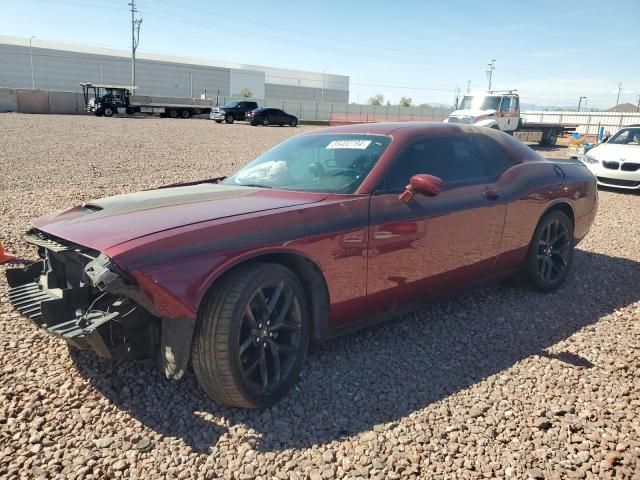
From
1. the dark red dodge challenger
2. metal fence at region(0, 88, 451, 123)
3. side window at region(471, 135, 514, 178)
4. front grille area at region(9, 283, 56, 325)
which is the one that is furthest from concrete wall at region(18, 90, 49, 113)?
side window at region(471, 135, 514, 178)

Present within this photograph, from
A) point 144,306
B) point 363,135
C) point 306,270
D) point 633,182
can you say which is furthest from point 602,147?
point 144,306

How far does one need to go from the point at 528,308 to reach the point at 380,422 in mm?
2149

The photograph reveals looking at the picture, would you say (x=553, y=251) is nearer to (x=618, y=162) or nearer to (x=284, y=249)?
(x=284, y=249)

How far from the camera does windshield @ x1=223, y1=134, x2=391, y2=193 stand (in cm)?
339

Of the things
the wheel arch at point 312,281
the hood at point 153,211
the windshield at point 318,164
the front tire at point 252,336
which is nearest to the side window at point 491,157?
the windshield at point 318,164

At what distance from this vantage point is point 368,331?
3.77 m

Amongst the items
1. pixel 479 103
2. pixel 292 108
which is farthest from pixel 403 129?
pixel 292 108

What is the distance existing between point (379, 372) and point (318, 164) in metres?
1.48

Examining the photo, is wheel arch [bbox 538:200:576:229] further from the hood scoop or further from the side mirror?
the hood scoop

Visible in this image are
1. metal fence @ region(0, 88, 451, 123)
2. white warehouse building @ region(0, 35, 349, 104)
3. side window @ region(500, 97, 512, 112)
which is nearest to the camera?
side window @ region(500, 97, 512, 112)

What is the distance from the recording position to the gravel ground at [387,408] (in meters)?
2.37

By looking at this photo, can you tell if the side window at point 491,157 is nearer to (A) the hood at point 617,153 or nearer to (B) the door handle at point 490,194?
(B) the door handle at point 490,194

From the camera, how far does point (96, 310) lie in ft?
8.26

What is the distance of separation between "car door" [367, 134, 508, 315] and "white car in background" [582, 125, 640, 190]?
318 inches
